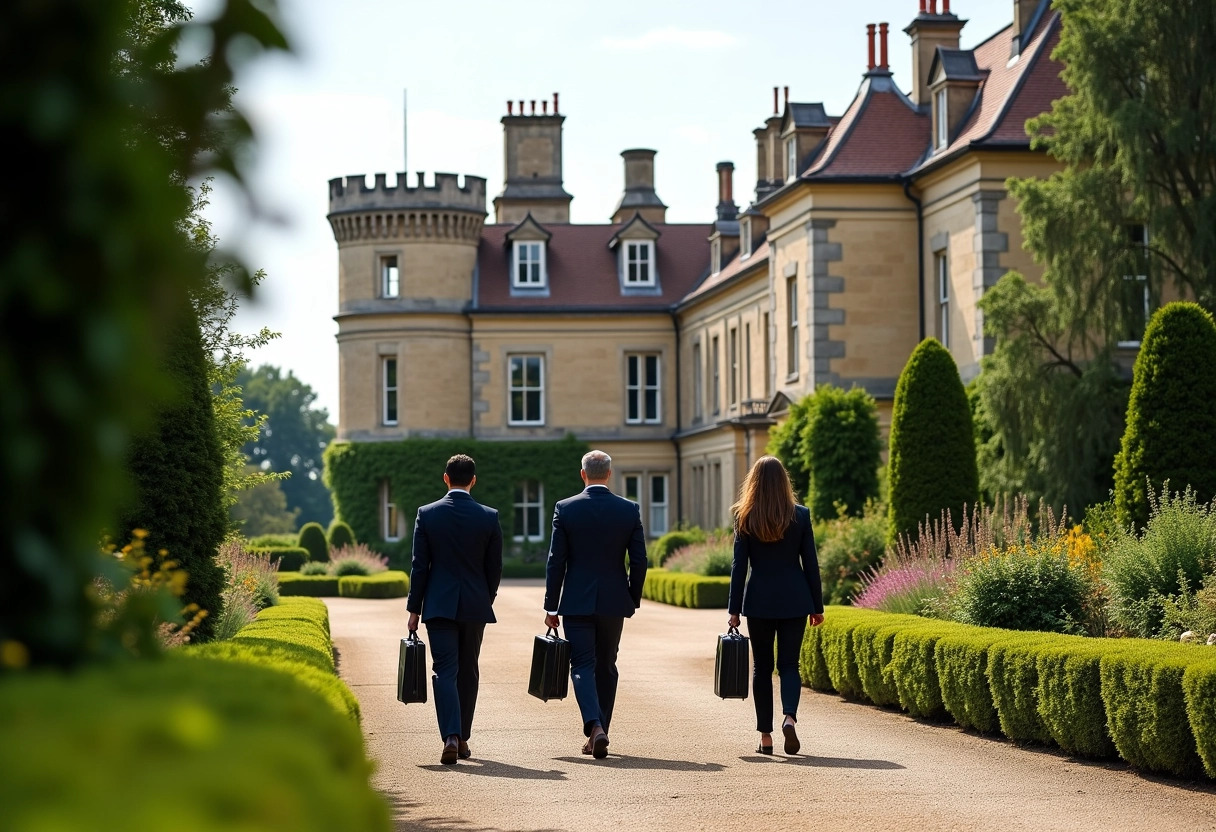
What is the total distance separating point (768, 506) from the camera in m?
9.45

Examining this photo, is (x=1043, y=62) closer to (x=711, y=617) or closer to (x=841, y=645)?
(x=711, y=617)

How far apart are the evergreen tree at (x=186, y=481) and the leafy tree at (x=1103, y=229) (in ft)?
44.9

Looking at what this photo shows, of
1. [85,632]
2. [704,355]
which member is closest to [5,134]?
[85,632]

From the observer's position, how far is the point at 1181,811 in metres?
7.36

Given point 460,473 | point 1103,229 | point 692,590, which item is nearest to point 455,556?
point 460,473

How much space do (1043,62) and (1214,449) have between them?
1320 cm

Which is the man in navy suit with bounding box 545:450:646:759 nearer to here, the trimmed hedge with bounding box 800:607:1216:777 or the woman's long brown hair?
the woman's long brown hair

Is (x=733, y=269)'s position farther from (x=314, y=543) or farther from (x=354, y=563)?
(x=354, y=563)

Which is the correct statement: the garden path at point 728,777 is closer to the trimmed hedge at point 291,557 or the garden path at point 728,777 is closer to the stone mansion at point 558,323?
the stone mansion at point 558,323

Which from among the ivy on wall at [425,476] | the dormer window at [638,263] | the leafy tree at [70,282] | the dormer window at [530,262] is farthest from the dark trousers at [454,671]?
the dormer window at [638,263]

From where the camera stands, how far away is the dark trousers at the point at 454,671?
8930 millimetres

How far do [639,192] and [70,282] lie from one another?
54.3 metres

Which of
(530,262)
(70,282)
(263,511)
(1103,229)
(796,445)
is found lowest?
(263,511)

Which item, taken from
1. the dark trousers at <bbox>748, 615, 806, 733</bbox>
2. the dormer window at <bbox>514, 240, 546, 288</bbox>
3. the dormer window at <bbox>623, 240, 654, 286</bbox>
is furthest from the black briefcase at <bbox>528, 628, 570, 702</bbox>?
the dormer window at <bbox>623, 240, 654, 286</bbox>
